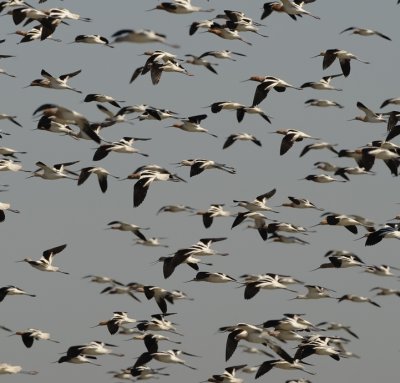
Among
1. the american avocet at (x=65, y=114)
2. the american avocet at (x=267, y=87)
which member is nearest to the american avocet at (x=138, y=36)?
the american avocet at (x=65, y=114)

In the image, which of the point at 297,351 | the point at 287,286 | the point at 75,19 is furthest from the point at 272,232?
the point at 75,19

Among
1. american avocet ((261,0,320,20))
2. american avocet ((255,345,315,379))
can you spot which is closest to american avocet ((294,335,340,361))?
american avocet ((255,345,315,379))

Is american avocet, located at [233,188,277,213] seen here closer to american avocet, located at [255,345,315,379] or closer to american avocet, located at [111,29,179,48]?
american avocet, located at [255,345,315,379]

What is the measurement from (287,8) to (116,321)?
14.8 meters

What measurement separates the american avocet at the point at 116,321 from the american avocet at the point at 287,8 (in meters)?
13.8

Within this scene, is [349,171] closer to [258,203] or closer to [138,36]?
[258,203]

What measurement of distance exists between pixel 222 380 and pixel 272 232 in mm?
6686

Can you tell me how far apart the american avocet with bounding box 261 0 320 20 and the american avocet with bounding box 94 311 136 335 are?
13752 millimetres

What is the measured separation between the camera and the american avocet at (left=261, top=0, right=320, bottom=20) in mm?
55719

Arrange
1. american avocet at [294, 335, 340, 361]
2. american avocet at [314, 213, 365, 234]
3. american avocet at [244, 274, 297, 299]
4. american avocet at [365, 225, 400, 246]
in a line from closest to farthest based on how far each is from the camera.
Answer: american avocet at [365, 225, 400, 246] < american avocet at [294, 335, 340, 361] < american avocet at [244, 274, 297, 299] < american avocet at [314, 213, 365, 234]

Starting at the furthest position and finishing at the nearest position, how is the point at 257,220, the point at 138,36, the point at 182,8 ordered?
the point at 257,220 < the point at 182,8 < the point at 138,36

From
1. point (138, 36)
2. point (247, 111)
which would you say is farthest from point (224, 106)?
point (138, 36)

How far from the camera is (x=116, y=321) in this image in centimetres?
6131

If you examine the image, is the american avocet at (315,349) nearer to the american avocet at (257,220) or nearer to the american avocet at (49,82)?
the american avocet at (257,220)
